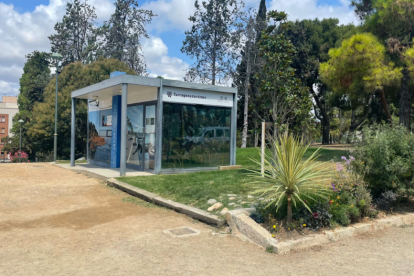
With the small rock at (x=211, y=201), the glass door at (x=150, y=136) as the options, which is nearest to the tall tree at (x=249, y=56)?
the glass door at (x=150, y=136)

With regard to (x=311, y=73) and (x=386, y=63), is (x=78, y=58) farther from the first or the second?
(x=386, y=63)

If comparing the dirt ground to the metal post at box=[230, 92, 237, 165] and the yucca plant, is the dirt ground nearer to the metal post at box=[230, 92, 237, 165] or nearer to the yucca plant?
the yucca plant

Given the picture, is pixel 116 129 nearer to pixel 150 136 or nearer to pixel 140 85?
pixel 150 136

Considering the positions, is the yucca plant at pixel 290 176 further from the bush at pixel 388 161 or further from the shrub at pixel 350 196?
the bush at pixel 388 161

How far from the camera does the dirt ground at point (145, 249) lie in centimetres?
421

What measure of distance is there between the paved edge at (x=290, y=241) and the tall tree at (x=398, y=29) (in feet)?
31.7

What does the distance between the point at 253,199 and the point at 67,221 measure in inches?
139

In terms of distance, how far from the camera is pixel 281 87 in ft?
29.5

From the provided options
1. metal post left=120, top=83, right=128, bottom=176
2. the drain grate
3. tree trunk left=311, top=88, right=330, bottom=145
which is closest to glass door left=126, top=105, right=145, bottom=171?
metal post left=120, top=83, right=128, bottom=176

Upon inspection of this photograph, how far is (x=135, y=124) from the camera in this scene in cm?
1273

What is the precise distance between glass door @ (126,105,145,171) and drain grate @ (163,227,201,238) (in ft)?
21.9

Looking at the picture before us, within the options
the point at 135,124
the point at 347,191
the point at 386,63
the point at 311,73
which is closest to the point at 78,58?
the point at 311,73

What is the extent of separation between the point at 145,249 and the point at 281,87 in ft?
18.9

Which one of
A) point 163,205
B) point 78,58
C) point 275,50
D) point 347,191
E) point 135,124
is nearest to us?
point 347,191
